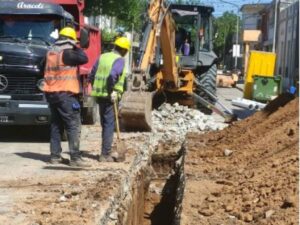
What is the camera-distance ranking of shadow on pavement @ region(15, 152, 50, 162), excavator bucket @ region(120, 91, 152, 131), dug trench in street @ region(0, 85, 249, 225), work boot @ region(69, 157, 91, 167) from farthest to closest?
1. excavator bucket @ region(120, 91, 152, 131)
2. shadow on pavement @ region(15, 152, 50, 162)
3. work boot @ region(69, 157, 91, 167)
4. dug trench in street @ region(0, 85, 249, 225)

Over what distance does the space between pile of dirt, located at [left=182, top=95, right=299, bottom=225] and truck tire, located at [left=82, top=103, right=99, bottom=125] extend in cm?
263

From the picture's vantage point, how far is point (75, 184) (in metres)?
8.29

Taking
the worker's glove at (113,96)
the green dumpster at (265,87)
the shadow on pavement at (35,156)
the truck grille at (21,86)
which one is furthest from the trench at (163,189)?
the green dumpster at (265,87)

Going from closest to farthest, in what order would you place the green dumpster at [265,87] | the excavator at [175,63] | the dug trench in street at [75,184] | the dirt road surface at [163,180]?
the dug trench in street at [75,184] → the dirt road surface at [163,180] → the excavator at [175,63] → the green dumpster at [265,87]

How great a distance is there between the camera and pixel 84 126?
15.2 metres

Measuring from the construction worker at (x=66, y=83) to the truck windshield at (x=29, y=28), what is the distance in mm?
2737

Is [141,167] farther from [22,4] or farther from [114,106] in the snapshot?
[22,4]

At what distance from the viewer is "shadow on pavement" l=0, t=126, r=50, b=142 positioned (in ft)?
41.6

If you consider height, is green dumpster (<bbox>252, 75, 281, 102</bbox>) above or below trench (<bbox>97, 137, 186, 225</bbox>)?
above

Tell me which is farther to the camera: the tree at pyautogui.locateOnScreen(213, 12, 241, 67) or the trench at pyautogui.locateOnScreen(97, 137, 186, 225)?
the tree at pyautogui.locateOnScreen(213, 12, 241, 67)

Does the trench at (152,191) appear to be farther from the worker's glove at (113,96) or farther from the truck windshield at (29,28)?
the truck windshield at (29,28)

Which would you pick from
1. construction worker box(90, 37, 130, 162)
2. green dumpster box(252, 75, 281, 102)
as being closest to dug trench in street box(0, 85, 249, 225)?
construction worker box(90, 37, 130, 162)

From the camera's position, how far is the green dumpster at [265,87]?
74.5ft

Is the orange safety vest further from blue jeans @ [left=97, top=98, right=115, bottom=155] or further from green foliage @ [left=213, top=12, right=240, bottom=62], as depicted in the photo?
green foliage @ [left=213, top=12, right=240, bottom=62]
